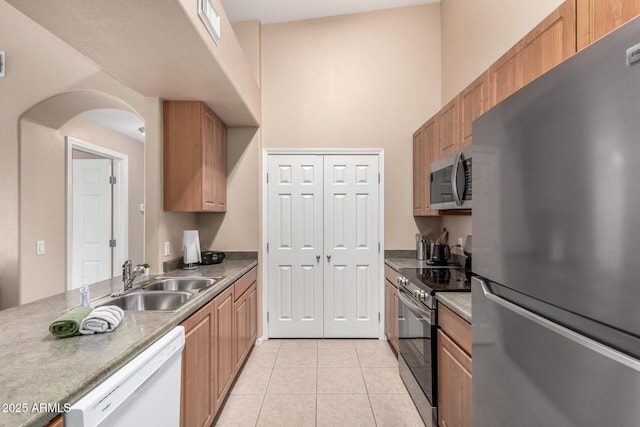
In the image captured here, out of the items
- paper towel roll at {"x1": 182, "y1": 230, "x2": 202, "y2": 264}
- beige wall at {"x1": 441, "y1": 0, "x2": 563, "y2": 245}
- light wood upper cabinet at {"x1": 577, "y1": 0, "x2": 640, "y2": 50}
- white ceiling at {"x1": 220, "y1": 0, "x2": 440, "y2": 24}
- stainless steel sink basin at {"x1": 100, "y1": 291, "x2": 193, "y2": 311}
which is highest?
white ceiling at {"x1": 220, "y1": 0, "x2": 440, "y2": 24}

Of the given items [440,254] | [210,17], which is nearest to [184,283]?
[210,17]

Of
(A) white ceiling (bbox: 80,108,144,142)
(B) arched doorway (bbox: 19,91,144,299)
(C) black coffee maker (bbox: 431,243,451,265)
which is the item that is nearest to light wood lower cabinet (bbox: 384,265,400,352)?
(C) black coffee maker (bbox: 431,243,451,265)

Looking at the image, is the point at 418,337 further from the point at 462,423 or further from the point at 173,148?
the point at 173,148

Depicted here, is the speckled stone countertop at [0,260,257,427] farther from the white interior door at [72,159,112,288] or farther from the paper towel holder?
the white interior door at [72,159,112,288]

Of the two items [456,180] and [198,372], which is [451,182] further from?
[198,372]

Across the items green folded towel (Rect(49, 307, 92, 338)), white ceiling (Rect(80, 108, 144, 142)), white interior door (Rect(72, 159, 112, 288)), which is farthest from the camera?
white interior door (Rect(72, 159, 112, 288))

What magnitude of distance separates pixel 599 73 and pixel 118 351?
5.08 ft

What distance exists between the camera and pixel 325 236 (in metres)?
3.47

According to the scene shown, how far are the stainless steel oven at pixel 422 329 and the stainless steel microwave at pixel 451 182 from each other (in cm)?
53

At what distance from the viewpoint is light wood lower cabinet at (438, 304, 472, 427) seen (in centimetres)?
146

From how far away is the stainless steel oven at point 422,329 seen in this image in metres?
1.85

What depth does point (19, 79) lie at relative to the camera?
2545mm

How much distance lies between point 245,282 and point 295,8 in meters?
2.87

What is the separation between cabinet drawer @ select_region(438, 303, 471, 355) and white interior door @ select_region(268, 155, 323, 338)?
1.84 m
